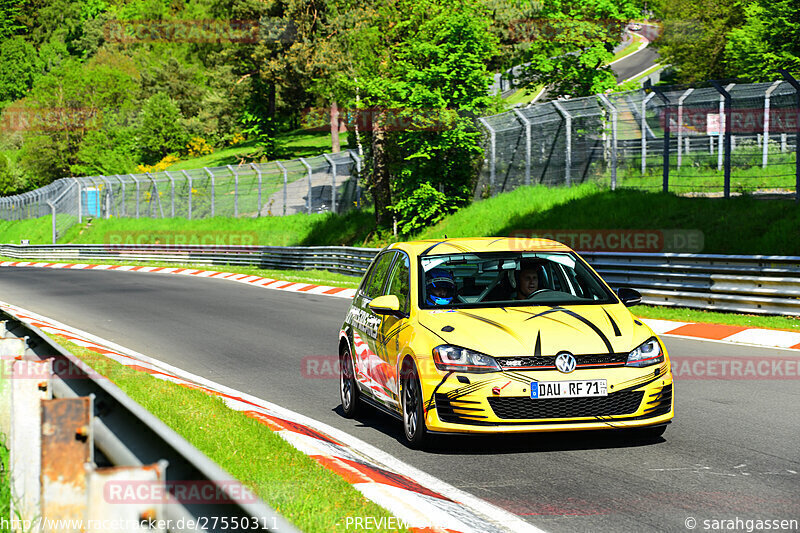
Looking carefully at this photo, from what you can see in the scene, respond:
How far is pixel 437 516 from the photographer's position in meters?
5.35

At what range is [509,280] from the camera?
27.7ft

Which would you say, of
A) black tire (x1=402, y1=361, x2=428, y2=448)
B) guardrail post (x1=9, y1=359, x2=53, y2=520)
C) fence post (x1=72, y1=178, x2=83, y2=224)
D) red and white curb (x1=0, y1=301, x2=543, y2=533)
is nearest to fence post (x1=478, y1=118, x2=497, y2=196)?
red and white curb (x1=0, y1=301, x2=543, y2=533)

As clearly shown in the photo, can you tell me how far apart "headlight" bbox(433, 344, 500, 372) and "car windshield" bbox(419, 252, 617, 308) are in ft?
2.78

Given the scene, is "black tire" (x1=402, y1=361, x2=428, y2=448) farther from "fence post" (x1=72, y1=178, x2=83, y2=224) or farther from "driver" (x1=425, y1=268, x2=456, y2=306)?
"fence post" (x1=72, y1=178, x2=83, y2=224)

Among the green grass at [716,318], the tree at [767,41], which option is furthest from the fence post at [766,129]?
the tree at [767,41]

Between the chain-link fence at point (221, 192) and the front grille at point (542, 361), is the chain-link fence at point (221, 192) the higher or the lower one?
the higher one

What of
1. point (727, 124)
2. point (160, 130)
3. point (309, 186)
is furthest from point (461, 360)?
point (160, 130)

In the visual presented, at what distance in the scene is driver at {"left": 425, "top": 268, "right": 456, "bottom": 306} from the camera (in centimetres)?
794

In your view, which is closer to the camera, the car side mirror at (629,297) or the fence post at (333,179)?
the car side mirror at (629,297)

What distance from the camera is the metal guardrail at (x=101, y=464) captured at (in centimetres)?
278

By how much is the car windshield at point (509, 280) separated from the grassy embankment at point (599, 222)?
7489 mm

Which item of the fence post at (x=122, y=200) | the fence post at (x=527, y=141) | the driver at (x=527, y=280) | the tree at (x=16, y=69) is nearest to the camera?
the driver at (x=527, y=280)

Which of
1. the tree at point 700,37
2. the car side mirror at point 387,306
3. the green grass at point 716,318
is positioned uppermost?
the tree at point 700,37

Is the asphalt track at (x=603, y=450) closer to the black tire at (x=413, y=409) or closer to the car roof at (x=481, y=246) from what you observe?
the black tire at (x=413, y=409)
